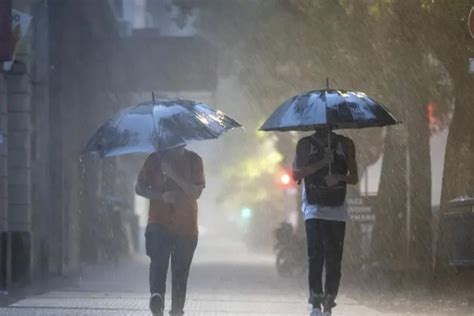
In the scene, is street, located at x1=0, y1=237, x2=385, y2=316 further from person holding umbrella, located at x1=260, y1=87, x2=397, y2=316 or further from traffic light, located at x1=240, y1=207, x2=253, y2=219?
traffic light, located at x1=240, y1=207, x2=253, y2=219

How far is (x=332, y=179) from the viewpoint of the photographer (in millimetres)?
9406

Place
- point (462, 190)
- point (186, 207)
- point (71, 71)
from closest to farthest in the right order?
point (186, 207), point (462, 190), point (71, 71)

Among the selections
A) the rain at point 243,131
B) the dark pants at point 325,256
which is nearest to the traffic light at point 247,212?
the rain at point 243,131

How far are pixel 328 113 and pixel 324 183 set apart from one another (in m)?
0.59

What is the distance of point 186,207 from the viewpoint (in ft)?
30.7

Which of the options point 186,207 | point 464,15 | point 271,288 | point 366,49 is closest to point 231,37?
point 366,49

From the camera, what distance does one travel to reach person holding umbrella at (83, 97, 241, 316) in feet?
30.4

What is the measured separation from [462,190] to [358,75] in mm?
4180

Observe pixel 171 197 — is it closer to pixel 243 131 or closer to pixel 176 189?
pixel 176 189

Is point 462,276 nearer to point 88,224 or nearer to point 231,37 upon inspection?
point 231,37

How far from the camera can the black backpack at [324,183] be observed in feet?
30.9

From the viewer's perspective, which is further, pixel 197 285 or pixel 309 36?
pixel 309 36

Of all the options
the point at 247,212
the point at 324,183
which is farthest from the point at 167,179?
the point at 247,212

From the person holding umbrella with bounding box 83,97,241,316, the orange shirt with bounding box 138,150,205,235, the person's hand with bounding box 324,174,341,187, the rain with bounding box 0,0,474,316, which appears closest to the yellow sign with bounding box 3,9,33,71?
the rain with bounding box 0,0,474,316
